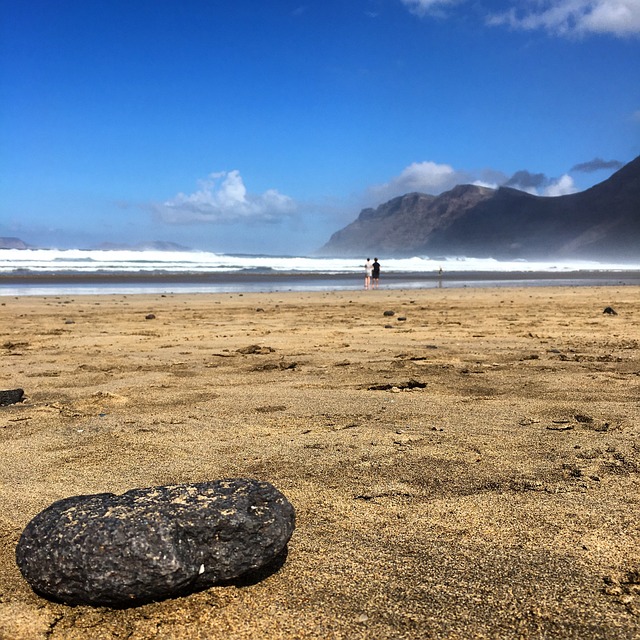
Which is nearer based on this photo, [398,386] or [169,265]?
[398,386]

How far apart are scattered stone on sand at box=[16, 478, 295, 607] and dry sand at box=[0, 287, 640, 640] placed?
0.08 m

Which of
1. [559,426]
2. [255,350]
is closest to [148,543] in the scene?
[559,426]

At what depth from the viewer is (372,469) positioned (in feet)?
10.1

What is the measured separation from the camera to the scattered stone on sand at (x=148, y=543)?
6.17ft

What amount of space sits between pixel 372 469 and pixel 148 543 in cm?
142

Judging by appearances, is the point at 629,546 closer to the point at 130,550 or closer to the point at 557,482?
the point at 557,482

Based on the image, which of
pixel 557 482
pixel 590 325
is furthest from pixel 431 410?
pixel 590 325

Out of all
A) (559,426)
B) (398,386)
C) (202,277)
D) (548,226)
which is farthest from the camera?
(548,226)

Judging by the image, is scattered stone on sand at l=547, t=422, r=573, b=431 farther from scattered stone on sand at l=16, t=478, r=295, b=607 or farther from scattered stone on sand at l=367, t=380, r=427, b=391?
scattered stone on sand at l=16, t=478, r=295, b=607

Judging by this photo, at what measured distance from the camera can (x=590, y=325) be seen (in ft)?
30.4

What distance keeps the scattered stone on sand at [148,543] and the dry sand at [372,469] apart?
0.08m

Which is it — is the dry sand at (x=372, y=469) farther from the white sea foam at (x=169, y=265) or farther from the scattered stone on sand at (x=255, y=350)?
the white sea foam at (x=169, y=265)

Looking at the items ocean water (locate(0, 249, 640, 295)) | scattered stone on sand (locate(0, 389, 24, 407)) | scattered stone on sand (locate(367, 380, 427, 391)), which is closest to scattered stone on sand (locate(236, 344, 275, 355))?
scattered stone on sand (locate(367, 380, 427, 391))

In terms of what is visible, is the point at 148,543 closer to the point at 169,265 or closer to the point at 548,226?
the point at 169,265
